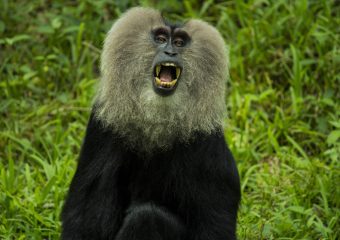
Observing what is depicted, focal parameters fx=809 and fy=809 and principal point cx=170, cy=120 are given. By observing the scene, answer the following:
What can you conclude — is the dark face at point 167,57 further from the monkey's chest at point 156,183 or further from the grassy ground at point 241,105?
the grassy ground at point 241,105

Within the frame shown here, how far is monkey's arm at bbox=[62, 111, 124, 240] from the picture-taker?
441 centimetres

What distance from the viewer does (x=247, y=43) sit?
22.6 feet

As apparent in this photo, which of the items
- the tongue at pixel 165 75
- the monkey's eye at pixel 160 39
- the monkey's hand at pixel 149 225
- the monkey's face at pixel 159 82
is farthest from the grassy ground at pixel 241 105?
the monkey's eye at pixel 160 39

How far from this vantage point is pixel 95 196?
4.43m

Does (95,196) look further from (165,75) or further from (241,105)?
(241,105)

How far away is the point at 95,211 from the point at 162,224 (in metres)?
0.39

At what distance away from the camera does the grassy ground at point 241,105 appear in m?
5.37

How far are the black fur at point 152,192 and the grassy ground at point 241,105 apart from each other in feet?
2.41

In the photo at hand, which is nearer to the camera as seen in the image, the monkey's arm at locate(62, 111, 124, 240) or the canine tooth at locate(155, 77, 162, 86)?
the canine tooth at locate(155, 77, 162, 86)

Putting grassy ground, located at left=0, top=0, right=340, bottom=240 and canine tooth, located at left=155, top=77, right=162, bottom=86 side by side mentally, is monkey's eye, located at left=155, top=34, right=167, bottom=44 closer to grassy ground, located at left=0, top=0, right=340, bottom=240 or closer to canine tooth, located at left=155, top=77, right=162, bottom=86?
canine tooth, located at left=155, top=77, right=162, bottom=86

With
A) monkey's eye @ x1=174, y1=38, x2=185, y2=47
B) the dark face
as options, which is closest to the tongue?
the dark face

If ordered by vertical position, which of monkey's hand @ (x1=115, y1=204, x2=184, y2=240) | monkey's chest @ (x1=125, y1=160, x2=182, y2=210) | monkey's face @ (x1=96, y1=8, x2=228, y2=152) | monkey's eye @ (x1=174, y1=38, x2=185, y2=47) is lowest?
monkey's hand @ (x1=115, y1=204, x2=184, y2=240)

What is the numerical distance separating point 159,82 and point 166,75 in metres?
0.10

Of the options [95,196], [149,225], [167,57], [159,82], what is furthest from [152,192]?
[167,57]
